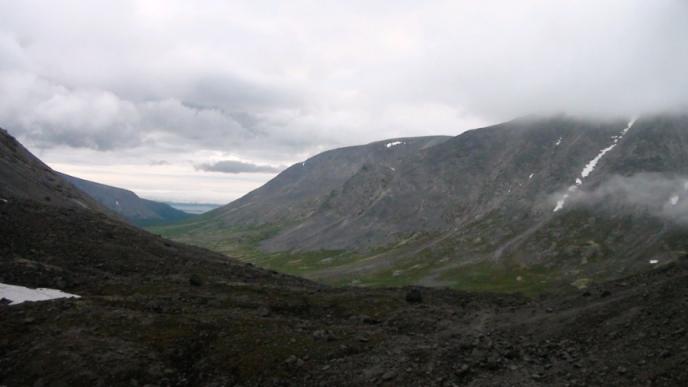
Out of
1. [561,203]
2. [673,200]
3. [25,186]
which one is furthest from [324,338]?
[561,203]

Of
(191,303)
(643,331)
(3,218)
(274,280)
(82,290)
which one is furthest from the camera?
(274,280)

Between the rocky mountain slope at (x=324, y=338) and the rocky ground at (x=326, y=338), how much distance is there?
0.28ft

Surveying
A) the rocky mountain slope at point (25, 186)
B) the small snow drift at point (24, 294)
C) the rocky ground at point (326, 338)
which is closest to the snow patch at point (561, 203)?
the rocky ground at point (326, 338)

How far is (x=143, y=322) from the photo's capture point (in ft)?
99.8

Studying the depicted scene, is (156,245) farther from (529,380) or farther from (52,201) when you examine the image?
(529,380)

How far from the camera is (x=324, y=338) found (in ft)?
98.0

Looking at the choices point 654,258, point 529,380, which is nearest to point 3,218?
point 529,380

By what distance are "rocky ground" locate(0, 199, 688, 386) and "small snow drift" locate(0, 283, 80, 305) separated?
246 centimetres

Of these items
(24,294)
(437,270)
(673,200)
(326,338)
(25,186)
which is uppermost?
(25,186)

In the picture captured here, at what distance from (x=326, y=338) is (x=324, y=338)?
0.12 m

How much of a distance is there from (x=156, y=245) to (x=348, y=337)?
4397cm

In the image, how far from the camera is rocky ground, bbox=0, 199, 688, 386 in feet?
79.2

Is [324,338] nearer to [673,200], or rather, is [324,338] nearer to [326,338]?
[326,338]

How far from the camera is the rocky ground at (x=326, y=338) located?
79.2ft
